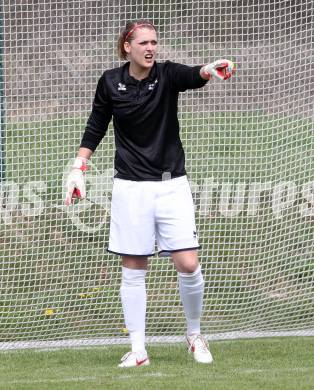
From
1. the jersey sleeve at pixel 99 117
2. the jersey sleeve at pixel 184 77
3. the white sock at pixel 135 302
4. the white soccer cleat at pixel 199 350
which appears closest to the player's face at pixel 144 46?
the jersey sleeve at pixel 184 77

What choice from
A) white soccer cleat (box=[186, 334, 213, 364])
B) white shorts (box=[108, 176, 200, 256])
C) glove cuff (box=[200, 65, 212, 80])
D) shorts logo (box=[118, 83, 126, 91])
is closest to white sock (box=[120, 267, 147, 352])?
white shorts (box=[108, 176, 200, 256])

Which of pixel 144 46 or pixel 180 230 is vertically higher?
pixel 144 46

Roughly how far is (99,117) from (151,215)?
2.02ft

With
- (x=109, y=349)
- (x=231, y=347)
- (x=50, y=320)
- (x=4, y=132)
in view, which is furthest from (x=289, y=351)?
(x=4, y=132)

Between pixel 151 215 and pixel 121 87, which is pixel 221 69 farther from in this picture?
pixel 151 215

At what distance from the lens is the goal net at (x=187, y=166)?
25.1 feet

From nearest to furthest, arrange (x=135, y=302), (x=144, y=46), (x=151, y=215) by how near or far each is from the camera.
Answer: (x=144, y=46)
(x=151, y=215)
(x=135, y=302)

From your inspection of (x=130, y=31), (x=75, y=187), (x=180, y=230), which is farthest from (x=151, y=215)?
(x=130, y=31)

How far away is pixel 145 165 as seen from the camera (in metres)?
6.17

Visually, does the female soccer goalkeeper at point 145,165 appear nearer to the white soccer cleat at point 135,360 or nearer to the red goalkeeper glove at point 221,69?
the white soccer cleat at point 135,360

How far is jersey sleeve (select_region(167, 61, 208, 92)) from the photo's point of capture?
238 inches

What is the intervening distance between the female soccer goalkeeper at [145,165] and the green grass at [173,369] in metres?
0.29

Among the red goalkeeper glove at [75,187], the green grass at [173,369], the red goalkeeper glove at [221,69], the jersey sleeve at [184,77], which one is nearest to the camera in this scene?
the green grass at [173,369]

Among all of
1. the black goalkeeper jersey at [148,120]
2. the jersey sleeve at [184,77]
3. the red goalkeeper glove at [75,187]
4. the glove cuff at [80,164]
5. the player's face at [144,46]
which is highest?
the player's face at [144,46]
